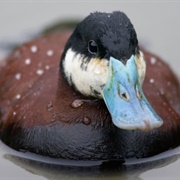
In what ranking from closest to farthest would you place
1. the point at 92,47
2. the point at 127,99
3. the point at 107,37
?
the point at 127,99 < the point at 107,37 < the point at 92,47

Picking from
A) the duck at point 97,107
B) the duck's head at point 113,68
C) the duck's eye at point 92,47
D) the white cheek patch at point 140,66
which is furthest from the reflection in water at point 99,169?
the duck's eye at point 92,47

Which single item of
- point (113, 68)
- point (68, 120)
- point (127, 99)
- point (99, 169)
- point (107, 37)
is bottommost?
point (99, 169)

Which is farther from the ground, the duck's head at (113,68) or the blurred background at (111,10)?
the duck's head at (113,68)

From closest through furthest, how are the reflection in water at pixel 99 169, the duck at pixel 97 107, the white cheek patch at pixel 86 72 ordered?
the duck at pixel 97 107 → the white cheek patch at pixel 86 72 → the reflection in water at pixel 99 169

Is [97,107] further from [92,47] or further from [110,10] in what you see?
[110,10]

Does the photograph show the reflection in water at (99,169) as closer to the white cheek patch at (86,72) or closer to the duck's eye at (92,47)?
the white cheek patch at (86,72)

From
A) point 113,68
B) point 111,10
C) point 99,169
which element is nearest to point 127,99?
point 113,68

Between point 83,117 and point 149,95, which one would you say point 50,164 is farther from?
point 149,95

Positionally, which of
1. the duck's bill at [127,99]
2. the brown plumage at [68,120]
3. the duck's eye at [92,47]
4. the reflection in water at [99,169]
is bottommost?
the reflection in water at [99,169]
